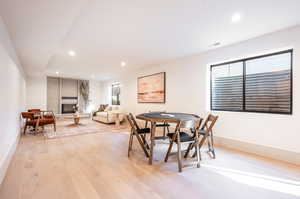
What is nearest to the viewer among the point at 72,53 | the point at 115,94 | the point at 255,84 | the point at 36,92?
the point at 255,84

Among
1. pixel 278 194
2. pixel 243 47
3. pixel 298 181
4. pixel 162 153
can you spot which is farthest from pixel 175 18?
pixel 298 181

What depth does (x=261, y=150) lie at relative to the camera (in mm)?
2795

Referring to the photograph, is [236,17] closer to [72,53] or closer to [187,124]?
[187,124]

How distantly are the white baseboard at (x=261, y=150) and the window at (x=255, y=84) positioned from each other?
72 centimetres

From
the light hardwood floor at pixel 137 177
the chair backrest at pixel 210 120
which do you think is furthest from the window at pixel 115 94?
the chair backrest at pixel 210 120

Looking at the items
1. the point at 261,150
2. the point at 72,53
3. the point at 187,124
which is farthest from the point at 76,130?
the point at 261,150

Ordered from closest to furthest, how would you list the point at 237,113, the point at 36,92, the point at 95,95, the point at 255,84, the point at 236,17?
the point at 236,17
the point at 255,84
the point at 237,113
the point at 36,92
the point at 95,95

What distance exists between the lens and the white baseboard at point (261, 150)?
96.3 inches

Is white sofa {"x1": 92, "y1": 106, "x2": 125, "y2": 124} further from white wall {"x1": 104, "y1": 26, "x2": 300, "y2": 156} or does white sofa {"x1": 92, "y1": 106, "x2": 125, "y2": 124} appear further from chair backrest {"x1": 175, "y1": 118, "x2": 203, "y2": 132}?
chair backrest {"x1": 175, "y1": 118, "x2": 203, "y2": 132}

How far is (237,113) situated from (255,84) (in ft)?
2.33

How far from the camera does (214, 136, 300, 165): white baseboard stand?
8.02 feet

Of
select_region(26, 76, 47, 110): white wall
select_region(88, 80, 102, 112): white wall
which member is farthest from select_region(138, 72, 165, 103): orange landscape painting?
select_region(26, 76, 47, 110): white wall

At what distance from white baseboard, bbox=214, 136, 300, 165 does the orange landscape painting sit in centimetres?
223

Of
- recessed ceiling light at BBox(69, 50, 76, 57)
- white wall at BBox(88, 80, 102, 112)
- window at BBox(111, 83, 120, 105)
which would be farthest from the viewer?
white wall at BBox(88, 80, 102, 112)
